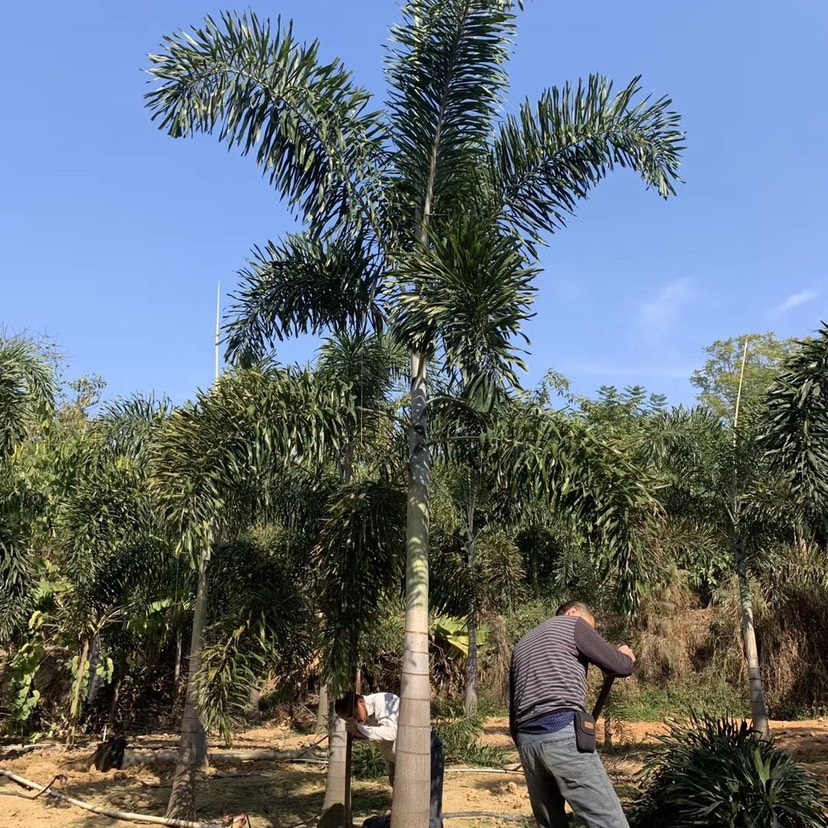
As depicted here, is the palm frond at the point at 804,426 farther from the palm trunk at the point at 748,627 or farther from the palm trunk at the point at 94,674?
the palm trunk at the point at 94,674

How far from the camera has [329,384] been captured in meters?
7.71

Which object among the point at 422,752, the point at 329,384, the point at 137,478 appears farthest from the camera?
the point at 137,478

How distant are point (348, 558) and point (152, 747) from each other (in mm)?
9529

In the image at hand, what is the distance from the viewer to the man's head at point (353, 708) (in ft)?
20.8

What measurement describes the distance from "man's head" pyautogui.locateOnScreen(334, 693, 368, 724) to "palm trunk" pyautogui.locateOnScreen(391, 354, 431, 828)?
31 cm

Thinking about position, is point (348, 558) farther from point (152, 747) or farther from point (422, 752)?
point (152, 747)

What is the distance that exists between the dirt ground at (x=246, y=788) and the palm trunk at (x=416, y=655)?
302cm

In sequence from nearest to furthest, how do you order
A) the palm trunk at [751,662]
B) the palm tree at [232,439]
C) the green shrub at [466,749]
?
the palm tree at [232,439], the palm trunk at [751,662], the green shrub at [466,749]

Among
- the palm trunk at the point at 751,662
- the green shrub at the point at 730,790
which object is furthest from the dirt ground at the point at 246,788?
the green shrub at the point at 730,790

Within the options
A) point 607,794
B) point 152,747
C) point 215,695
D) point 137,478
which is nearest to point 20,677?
point 152,747

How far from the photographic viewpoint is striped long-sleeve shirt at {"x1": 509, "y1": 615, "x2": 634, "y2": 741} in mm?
4395

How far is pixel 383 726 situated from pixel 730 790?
114 inches

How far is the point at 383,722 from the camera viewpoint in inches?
259

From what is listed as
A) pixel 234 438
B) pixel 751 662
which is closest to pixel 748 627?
pixel 751 662
